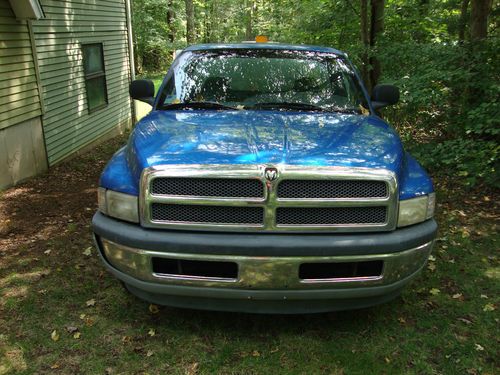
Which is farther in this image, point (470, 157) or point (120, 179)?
point (470, 157)

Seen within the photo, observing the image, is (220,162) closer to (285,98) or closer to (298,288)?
(298,288)

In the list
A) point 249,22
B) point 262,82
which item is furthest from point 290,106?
point 249,22

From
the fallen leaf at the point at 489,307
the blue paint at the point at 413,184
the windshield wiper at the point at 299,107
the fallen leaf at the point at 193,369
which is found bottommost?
the fallen leaf at the point at 489,307

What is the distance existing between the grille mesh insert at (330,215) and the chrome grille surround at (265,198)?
0.03 m

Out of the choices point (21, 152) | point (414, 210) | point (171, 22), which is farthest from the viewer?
point (171, 22)

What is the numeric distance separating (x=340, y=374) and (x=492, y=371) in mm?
946

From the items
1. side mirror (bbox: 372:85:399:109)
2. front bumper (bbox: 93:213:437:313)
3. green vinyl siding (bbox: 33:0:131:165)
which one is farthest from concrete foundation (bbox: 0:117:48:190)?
side mirror (bbox: 372:85:399:109)

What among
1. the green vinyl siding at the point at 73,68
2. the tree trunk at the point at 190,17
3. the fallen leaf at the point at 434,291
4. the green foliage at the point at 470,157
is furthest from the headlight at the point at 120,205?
the tree trunk at the point at 190,17

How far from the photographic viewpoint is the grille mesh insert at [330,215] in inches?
104

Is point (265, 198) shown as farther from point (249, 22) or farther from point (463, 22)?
point (249, 22)

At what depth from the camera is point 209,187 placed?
2621mm

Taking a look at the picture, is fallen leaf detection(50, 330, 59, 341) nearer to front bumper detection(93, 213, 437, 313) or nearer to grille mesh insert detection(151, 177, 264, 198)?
front bumper detection(93, 213, 437, 313)

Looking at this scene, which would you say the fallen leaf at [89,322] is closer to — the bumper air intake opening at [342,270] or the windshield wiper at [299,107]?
the bumper air intake opening at [342,270]

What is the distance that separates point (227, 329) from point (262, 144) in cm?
133
